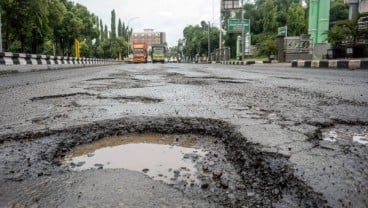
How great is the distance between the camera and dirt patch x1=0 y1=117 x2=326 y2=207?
1.12 meters

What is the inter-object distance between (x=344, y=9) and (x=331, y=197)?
5341 centimetres

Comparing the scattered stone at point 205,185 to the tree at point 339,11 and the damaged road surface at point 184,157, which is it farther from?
the tree at point 339,11

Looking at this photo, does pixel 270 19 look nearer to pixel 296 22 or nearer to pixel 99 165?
pixel 296 22

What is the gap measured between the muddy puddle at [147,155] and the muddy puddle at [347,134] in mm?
764

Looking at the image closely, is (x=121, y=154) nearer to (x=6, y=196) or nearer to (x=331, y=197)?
(x=6, y=196)

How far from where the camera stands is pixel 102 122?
7.61 ft

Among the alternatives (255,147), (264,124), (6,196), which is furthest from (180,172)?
(264,124)

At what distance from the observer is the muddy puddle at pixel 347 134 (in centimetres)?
185

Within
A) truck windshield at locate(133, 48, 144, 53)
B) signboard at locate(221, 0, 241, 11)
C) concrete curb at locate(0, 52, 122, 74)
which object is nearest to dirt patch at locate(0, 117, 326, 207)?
concrete curb at locate(0, 52, 122, 74)

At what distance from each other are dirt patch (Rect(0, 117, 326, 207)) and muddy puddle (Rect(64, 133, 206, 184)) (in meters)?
0.05

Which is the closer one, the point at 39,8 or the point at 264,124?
the point at 264,124

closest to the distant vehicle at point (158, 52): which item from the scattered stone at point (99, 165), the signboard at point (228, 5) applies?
the signboard at point (228, 5)

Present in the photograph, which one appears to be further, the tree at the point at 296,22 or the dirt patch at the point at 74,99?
the tree at the point at 296,22

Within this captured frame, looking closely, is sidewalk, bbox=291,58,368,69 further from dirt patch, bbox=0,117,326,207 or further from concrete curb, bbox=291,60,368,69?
dirt patch, bbox=0,117,326,207
